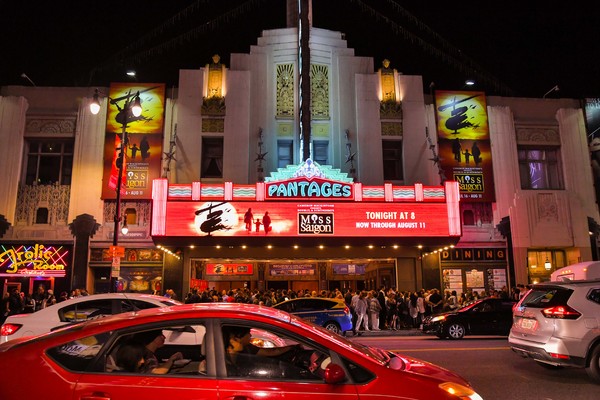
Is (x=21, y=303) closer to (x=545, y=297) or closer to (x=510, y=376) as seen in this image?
(x=510, y=376)

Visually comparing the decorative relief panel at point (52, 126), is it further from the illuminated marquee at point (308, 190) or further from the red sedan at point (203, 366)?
the red sedan at point (203, 366)

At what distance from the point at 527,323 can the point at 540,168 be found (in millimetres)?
21811

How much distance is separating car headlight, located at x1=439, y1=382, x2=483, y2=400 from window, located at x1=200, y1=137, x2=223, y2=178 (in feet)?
76.1

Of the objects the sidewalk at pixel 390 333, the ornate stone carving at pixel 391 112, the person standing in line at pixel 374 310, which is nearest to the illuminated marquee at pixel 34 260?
the sidewalk at pixel 390 333

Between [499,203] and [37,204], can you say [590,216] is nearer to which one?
[499,203]

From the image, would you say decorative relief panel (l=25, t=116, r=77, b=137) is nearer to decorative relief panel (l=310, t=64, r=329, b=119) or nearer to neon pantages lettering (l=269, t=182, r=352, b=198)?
neon pantages lettering (l=269, t=182, r=352, b=198)

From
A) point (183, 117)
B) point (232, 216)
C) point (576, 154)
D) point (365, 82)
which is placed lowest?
point (232, 216)

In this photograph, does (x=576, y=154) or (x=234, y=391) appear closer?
(x=234, y=391)

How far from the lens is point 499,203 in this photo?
88.5 ft

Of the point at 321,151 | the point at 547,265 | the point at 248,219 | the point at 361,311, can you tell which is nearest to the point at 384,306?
the point at 361,311

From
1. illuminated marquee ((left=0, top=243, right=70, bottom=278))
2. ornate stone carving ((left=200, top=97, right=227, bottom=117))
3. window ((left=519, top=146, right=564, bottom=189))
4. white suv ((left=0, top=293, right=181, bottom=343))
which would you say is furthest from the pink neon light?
window ((left=519, top=146, right=564, bottom=189))

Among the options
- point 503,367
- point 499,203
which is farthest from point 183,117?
point 503,367

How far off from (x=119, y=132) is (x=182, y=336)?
23772 mm

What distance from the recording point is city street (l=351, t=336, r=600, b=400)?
7449 millimetres
